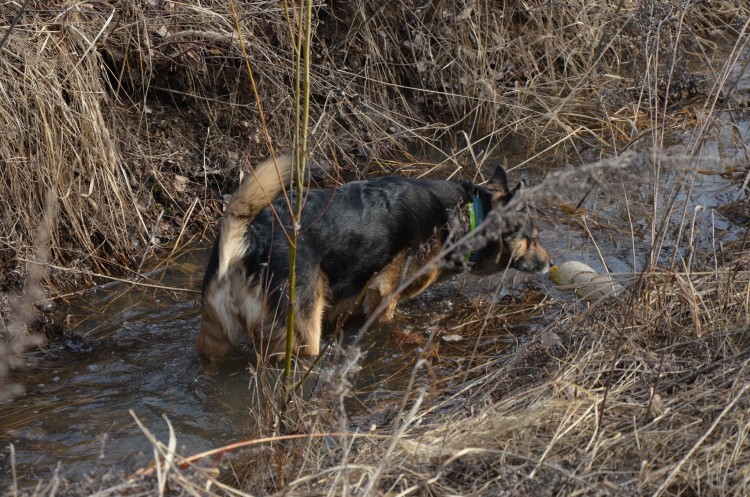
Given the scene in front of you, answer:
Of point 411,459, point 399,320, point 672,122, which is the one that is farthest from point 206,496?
point 672,122

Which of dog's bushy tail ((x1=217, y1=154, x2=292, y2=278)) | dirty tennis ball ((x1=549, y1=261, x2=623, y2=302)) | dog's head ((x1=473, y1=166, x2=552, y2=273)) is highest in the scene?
dog's bushy tail ((x1=217, y1=154, x2=292, y2=278))

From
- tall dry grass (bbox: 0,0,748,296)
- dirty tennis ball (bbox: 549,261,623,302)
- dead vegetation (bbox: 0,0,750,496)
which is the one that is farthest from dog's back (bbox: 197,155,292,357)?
dirty tennis ball (bbox: 549,261,623,302)

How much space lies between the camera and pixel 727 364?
3416 mm

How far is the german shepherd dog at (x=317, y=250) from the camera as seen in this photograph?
4.02 meters

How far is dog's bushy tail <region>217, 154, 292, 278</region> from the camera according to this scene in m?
3.66

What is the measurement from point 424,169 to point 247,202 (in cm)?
340

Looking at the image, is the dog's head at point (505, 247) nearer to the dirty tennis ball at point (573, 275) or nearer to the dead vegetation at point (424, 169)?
the dirty tennis ball at point (573, 275)

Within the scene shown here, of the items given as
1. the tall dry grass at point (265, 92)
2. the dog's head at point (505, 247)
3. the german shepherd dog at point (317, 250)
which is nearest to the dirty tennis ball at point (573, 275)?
the dog's head at point (505, 247)

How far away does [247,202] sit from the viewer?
12.7 feet

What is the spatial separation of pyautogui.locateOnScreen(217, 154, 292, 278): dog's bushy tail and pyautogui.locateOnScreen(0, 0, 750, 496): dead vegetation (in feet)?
3.02

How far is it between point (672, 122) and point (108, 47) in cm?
477

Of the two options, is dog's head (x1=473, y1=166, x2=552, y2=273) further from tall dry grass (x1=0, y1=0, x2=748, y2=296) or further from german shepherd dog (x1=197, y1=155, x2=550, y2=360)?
tall dry grass (x1=0, y1=0, x2=748, y2=296)

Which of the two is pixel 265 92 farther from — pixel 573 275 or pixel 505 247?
pixel 573 275

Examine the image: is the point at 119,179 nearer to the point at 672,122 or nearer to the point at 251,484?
the point at 251,484
